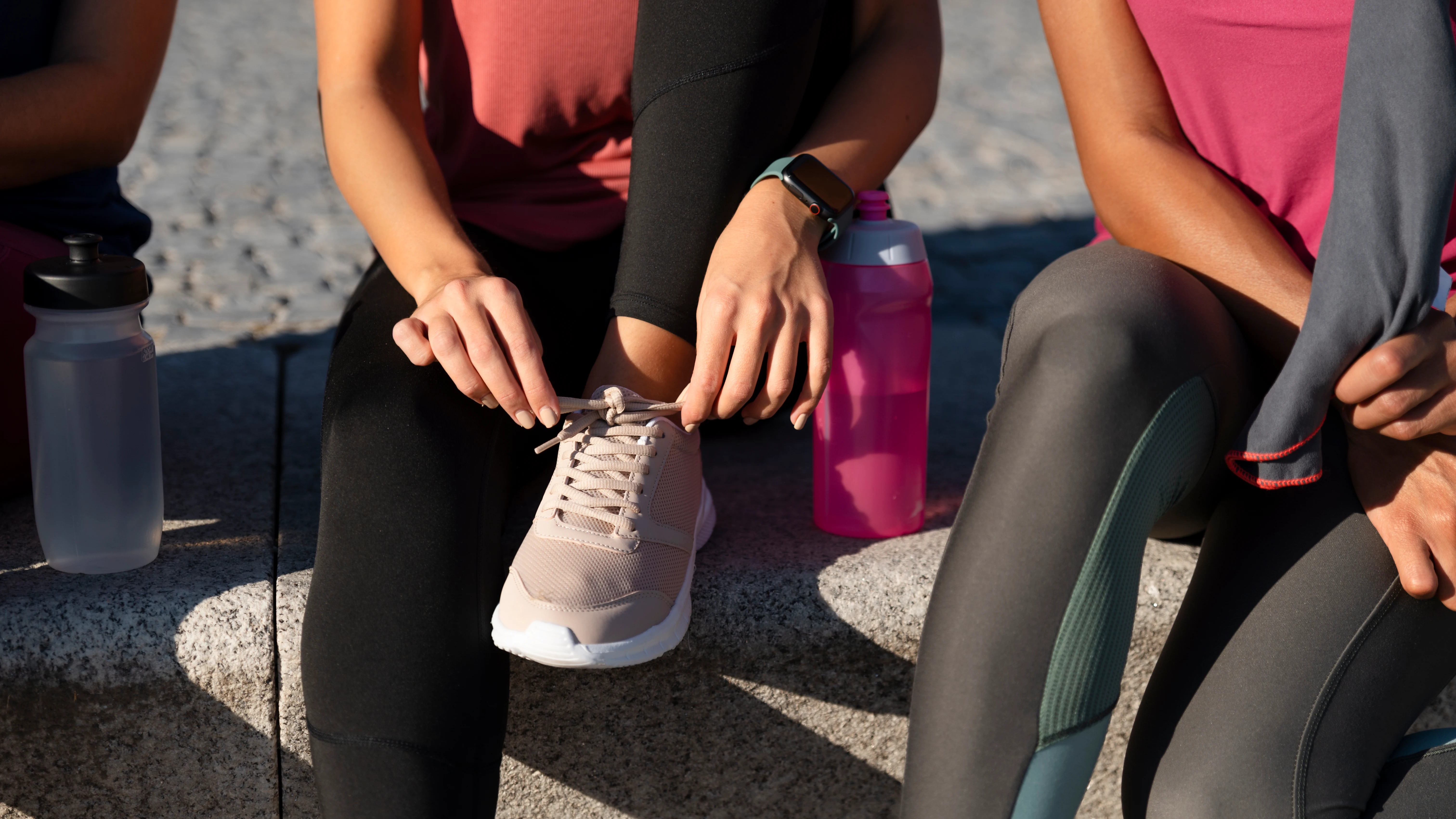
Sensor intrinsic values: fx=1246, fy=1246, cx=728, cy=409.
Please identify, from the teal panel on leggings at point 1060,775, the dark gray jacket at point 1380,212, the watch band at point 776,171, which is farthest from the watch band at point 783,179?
the teal panel on leggings at point 1060,775

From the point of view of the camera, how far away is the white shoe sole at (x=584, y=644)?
1.38 m

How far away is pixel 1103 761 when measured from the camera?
6.08 feet

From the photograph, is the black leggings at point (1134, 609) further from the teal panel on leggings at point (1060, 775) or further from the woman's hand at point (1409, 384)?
the woman's hand at point (1409, 384)

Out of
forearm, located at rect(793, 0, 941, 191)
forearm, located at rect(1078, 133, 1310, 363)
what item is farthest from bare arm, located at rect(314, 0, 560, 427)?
forearm, located at rect(1078, 133, 1310, 363)

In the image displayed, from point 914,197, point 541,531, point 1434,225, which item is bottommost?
point 914,197

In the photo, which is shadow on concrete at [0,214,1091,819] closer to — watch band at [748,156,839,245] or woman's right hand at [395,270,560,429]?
woman's right hand at [395,270,560,429]

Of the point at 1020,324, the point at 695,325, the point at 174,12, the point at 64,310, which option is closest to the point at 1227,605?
the point at 1020,324

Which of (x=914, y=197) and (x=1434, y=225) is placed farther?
(x=914, y=197)

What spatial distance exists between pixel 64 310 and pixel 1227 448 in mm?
1460

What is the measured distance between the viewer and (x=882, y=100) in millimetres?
1866

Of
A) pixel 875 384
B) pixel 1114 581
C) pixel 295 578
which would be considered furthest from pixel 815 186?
pixel 295 578

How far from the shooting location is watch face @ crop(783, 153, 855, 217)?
66.1 inches

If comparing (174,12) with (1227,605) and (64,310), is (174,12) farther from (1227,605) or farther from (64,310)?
(1227,605)

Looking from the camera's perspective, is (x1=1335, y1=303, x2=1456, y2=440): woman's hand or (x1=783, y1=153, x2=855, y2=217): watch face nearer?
(x1=1335, y1=303, x2=1456, y2=440): woman's hand
